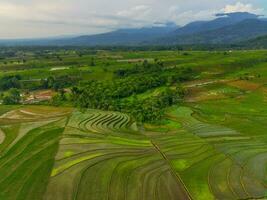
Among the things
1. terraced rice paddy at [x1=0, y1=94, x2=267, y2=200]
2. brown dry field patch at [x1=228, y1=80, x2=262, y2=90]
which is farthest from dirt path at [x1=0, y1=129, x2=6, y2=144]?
brown dry field patch at [x1=228, y1=80, x2=262, y2=90]

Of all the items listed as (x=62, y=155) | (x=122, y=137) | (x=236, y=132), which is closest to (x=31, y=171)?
(x=62, y=155)

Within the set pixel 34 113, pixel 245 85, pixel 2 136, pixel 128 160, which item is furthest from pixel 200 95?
pixel 2 136

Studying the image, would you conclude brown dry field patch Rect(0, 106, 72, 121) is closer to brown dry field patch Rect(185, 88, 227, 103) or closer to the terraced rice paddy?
the terraced rice paddy

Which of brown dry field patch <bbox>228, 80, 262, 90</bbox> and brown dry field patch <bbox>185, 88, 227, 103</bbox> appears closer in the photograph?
brown dry field patch <bbox>185, 88, 227, 103</bbox>

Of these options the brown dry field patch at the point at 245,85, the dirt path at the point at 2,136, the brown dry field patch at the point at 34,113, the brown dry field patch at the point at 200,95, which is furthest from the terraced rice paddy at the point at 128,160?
the brown dry field patch at the point at 245,85

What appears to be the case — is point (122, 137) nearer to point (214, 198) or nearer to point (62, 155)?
point (62, 155)

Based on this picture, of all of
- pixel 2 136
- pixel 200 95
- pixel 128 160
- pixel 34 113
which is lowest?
pixel 200 95

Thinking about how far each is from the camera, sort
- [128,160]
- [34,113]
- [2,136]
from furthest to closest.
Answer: [34,113], [2,136], [128,160]

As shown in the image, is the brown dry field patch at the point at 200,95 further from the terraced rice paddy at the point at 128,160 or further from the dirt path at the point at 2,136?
the dirt path at the point at 2,136

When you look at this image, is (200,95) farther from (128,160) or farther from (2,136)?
(2,136)
